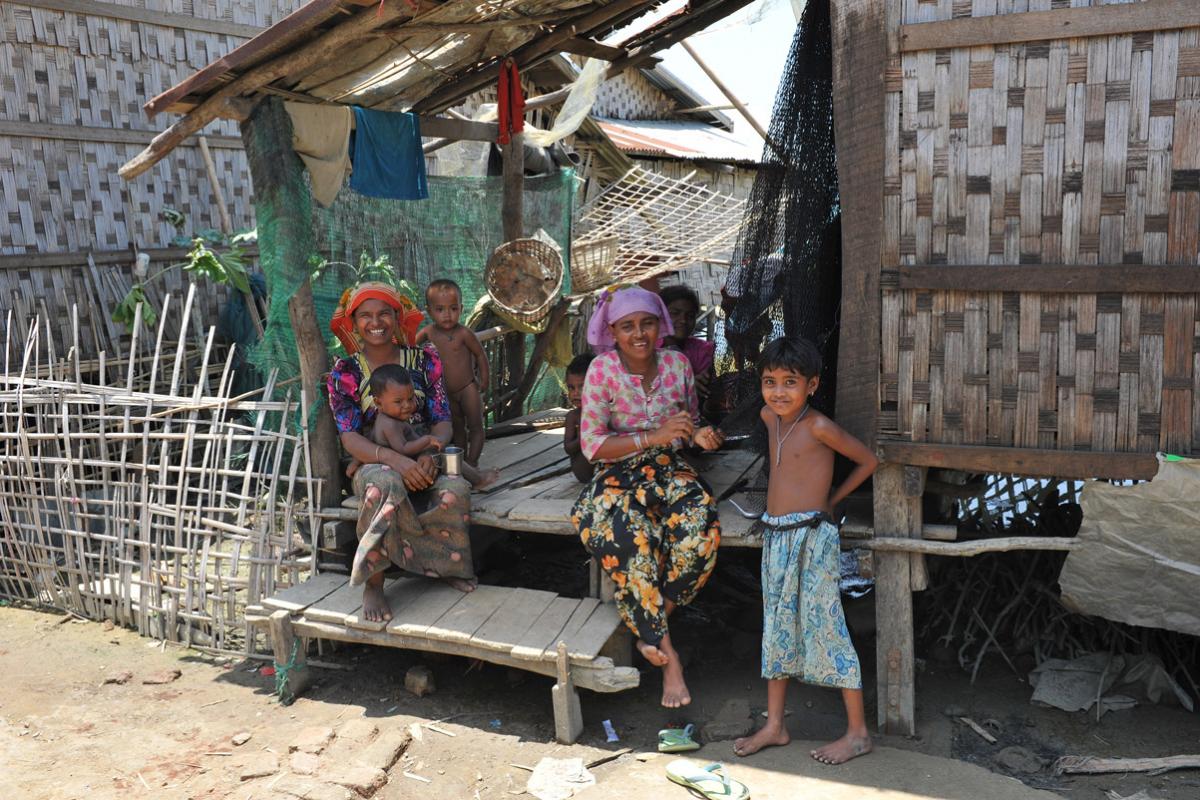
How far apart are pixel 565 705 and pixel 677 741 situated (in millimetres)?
448

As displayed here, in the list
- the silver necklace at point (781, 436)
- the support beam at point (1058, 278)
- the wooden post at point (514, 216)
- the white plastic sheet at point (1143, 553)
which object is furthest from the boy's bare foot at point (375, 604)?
the wooden post at point (514, 216)

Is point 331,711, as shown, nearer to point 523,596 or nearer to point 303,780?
point 303,780

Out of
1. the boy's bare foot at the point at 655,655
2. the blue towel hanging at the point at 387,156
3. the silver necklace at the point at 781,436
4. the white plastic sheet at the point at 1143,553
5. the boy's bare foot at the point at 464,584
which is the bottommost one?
the boy's bare foot at the point at 655,655

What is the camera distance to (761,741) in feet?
11.8

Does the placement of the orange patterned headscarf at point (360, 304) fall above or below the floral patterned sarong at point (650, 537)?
above

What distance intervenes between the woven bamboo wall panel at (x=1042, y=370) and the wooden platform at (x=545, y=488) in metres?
0.82

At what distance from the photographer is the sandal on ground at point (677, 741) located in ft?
12.0

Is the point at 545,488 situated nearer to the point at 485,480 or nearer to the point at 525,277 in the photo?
the point at 485,480

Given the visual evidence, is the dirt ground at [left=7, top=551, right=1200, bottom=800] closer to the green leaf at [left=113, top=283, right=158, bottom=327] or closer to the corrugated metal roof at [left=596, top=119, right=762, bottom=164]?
the green leaf at [left=113, top=283, right=158, bottom=327]

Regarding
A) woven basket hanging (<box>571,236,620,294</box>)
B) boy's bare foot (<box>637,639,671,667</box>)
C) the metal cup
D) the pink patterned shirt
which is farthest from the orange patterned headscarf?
woven basket hanging (<box>571,236,620,294</box>)

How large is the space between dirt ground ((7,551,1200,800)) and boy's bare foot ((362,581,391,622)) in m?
0.42

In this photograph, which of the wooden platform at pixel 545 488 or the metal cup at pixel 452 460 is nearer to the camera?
the wooden platform at pixel 545 488

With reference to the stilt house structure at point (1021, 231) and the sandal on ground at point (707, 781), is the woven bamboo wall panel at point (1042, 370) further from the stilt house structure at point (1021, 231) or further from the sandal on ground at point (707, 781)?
the sandal on ground at point (707, 781)

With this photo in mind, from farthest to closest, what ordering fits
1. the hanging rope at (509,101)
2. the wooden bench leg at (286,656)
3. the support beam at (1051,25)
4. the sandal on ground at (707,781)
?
the hanging rope at (509,101), the wooden bench leg at (286,656), the sandal on ground at (707,781), the support beam at (1051,25)
